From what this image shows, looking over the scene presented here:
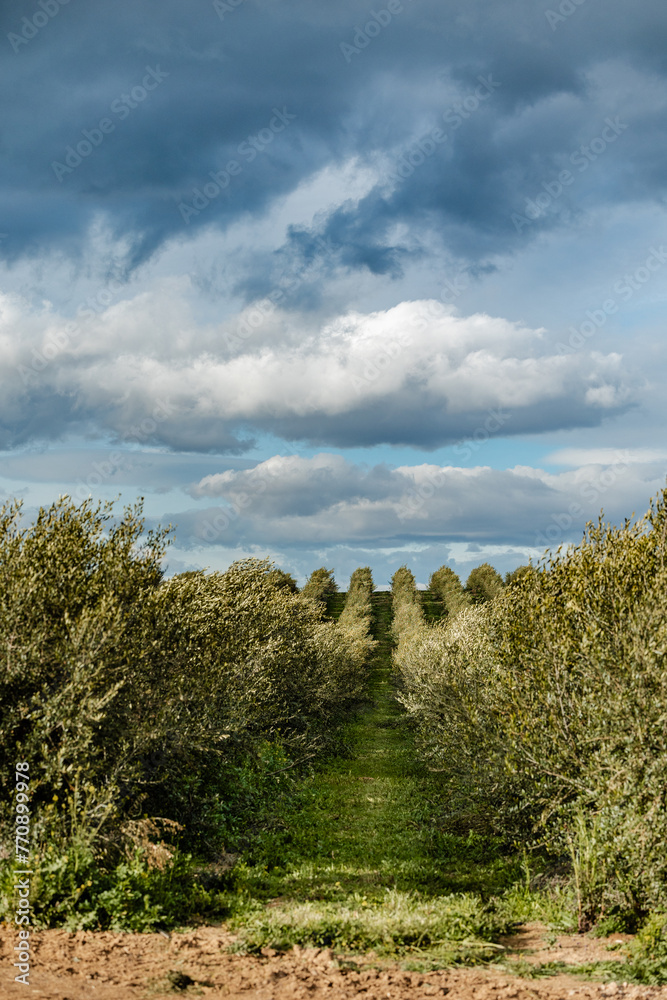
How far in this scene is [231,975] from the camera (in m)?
11.3

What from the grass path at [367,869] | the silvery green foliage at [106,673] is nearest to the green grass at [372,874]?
the grass path at [367,869]

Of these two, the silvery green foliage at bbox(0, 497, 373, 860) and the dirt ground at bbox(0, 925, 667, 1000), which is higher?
the silvery green foliage at bbox(0, 497, 373, 860)

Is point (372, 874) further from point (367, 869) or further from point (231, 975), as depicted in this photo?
point (231, 975)

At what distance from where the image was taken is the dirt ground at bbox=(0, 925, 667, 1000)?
10.6 metres

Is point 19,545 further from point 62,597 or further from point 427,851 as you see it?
point 427,851

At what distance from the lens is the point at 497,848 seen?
Answer: 66.3 ft

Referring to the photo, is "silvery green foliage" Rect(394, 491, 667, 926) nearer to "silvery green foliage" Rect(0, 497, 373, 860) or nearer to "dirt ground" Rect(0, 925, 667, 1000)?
"dirt ground" Rect(0, 925, 667, 1000)

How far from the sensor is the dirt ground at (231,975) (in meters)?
10.6

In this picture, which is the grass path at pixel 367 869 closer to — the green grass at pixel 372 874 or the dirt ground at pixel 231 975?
the green grass at pixel 372 874

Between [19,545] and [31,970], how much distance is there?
10263mm

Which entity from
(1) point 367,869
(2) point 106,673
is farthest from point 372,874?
(2) point 106,673

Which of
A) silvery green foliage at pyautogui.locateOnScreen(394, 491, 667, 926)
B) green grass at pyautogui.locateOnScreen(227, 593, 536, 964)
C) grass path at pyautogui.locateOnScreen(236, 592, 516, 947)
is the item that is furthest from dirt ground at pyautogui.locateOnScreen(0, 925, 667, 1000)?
silvery green foliage at pyautogui.locateOnScreen(394, 491, 667, 926)

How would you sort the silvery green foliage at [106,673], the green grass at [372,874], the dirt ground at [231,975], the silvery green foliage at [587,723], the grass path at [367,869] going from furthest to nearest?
1. the silvery green foliage at [106,673]
2. the silvery green foliage at [587,723]
3. the grass path at [367,869]
4. the green grass at [372,874]
5. the dirt ground at [231,975]

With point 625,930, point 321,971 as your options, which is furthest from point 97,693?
point 625,930
